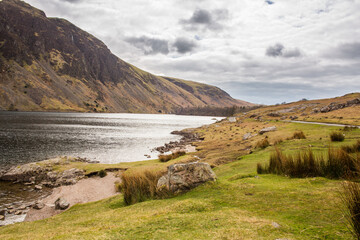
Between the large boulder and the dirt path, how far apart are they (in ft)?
46.6

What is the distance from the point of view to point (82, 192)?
24.9m

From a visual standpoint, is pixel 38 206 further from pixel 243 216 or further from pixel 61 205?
pixel 243 216

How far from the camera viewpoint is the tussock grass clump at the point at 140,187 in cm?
1216

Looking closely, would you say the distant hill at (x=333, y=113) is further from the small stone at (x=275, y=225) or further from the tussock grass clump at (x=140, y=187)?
the small stone at (x=275, y=225)

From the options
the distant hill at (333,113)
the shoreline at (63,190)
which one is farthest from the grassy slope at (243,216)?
the distant hill at (333,113)

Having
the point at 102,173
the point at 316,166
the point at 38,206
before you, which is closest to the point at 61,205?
the point at 38,206

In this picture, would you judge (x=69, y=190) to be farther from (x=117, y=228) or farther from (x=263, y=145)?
A: (x=263, y=145)

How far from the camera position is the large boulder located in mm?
11523

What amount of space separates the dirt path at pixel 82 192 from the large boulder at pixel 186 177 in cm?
1420

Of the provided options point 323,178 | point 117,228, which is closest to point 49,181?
point 117,228

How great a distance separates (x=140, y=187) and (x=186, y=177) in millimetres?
3068

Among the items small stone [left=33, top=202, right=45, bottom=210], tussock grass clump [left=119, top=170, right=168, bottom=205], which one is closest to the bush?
small stone [left=33, top=202, right=45, bottom=210]

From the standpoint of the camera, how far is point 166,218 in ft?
25.0

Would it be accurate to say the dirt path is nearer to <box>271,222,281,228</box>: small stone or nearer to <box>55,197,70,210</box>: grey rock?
<box>55,197,70,210</box>: grey rock
